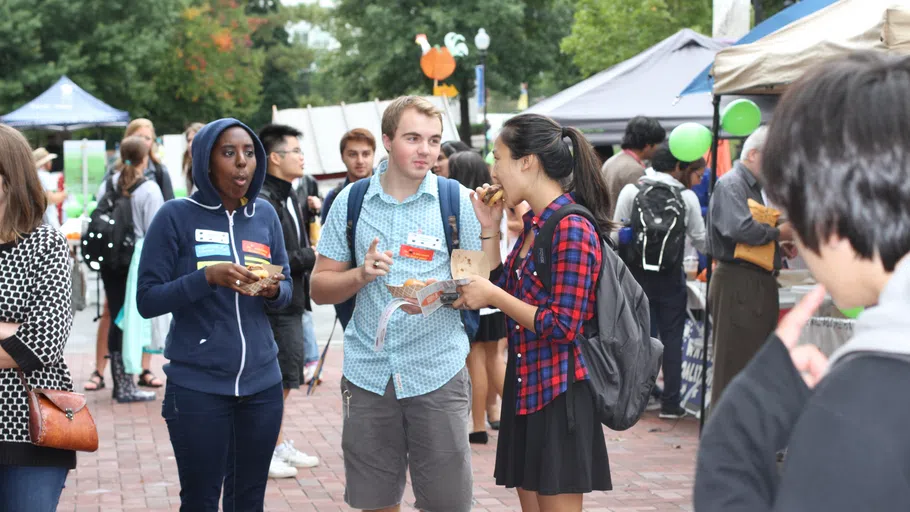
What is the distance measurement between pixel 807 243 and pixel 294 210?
17.6 feet

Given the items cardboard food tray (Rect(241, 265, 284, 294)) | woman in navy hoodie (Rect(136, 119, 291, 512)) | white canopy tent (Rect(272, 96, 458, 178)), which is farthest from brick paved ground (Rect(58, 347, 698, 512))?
white canopy tent (Rect(272, 96, 458, 178))

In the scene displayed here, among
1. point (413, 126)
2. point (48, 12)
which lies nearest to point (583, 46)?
point (48, 12)

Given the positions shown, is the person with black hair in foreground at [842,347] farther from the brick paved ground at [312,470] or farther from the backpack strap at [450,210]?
the brick paved ground at [312,470]

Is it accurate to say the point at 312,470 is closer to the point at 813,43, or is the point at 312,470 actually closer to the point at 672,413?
the point at 672,413

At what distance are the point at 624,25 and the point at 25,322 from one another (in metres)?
35.0

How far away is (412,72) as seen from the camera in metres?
43.9

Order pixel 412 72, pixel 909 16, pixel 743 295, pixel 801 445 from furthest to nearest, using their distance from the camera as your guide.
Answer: pixel 412 72
pixel 743 295
pixel 909 16
pixel 801 445

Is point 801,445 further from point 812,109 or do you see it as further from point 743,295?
point 743,295

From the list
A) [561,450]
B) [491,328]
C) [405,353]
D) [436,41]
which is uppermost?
[436,41]

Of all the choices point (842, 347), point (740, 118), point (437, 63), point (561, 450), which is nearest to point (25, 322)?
point (561, 450)

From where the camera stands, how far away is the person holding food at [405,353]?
13.5 ft

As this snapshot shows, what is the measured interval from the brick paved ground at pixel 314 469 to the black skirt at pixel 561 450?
90.2 inches

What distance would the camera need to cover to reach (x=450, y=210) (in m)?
4.23

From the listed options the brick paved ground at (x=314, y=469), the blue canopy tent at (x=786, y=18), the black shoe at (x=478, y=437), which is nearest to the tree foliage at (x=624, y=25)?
the blue canopy tent at (x=786, y=18)
